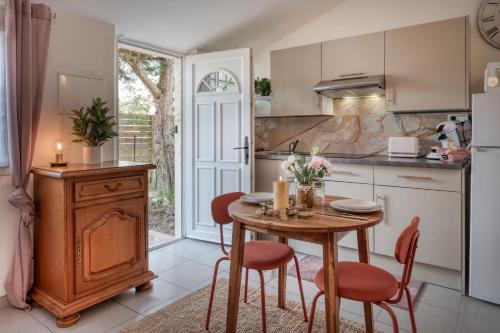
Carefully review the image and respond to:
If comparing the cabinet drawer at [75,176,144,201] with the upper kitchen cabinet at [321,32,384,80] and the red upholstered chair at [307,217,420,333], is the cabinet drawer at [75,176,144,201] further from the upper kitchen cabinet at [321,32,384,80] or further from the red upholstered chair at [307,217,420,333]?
the upper kitchen cabinet at [321,32,384,80]

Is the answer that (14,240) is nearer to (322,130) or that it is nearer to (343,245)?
(343,245)

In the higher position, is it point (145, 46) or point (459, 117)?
point (145, 46)

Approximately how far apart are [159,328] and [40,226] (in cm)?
109

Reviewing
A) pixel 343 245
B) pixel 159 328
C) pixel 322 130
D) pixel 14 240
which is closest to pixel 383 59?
pixel 322 130

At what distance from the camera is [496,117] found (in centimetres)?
232

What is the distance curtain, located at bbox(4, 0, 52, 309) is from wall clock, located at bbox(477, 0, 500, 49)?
137 inches

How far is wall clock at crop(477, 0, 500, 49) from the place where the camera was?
2.99m

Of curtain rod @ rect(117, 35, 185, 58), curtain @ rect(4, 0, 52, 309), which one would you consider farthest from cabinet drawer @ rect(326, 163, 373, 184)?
curtain @ rect(4, 0, 52, 309)

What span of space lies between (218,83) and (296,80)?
2.73 feet

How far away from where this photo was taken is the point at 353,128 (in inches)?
145

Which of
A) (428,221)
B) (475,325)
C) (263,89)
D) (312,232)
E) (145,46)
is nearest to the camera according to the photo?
(312,232)

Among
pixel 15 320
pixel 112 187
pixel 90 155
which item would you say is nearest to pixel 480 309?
pixel 112 187

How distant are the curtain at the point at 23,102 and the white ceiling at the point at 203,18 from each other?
312 mm

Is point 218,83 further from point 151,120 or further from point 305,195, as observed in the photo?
point 305,195
